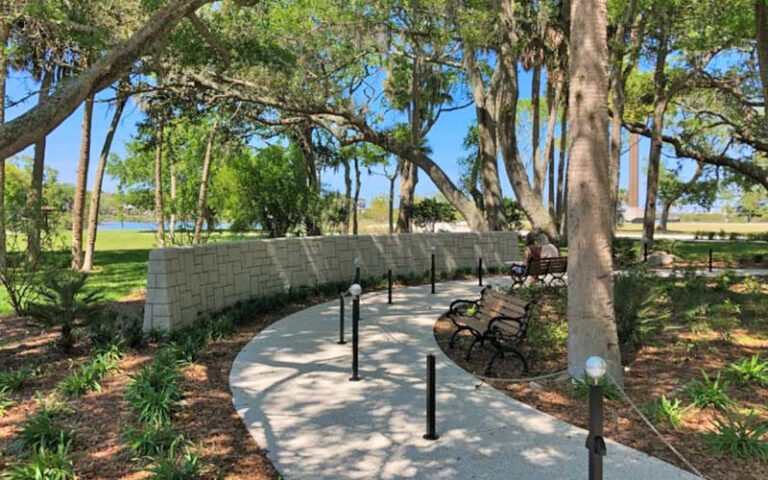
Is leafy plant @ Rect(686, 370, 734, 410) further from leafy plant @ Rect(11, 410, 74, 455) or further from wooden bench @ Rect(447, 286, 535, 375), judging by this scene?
leafy plant @ Rect(11, 410, 74, 455)

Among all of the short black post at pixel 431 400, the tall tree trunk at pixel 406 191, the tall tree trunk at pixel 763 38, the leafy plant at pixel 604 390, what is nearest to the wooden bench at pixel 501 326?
the leafy plant at pixel 604 390

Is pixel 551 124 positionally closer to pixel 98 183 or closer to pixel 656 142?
pixel 656 142

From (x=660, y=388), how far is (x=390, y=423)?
9.63ft

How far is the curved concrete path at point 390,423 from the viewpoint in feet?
12.8

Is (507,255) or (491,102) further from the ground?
(491,102)

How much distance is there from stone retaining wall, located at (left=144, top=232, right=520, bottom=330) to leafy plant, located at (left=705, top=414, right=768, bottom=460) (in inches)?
265

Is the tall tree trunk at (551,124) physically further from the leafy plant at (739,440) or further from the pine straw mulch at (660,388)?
the leafy plant at (739,440)

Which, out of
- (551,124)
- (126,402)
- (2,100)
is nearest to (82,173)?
(2,100)

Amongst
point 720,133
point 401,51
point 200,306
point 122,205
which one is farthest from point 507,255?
point 122,205

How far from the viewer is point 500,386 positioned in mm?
5824

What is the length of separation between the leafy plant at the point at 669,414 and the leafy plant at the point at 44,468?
4.60 m

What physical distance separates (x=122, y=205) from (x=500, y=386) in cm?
7529

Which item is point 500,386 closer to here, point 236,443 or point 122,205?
point 236,443

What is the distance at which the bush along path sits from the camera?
3916mm
